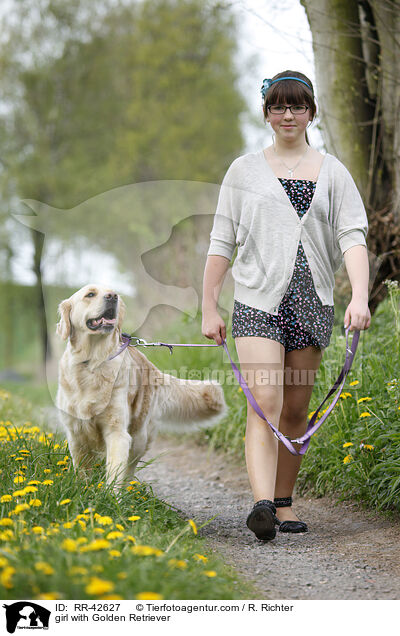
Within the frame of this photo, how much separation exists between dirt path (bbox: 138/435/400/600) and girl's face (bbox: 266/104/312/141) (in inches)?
66.3

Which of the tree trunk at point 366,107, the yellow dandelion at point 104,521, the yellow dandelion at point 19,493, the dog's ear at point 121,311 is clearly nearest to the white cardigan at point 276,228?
the dog's ear at point 121,311

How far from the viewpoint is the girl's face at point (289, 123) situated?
301 cm

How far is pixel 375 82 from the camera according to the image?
5324mm

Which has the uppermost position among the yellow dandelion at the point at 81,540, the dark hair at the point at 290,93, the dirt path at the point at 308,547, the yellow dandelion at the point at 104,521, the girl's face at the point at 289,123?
the dark hair at the point at 290,93

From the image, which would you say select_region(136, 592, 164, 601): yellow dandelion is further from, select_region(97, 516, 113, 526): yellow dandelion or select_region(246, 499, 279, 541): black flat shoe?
select_region(246, 499, 279, 541): black flat shoe

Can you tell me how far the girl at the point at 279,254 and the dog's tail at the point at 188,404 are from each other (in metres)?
0.69

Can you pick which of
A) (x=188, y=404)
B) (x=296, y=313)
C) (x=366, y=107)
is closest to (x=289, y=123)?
(x=296, y=313)

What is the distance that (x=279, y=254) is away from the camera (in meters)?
2.99

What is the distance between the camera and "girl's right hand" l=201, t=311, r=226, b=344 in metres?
3.00

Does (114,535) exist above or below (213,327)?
below

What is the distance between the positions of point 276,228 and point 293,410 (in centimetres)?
93

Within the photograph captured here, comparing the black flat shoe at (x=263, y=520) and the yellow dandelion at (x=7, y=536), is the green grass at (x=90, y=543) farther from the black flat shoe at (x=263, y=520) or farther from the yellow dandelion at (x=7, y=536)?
the black flat shoe at (x=263, y=520)

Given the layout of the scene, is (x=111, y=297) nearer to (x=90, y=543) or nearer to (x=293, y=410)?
(x=293, y=410)

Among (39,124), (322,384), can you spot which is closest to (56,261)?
(322,384)
